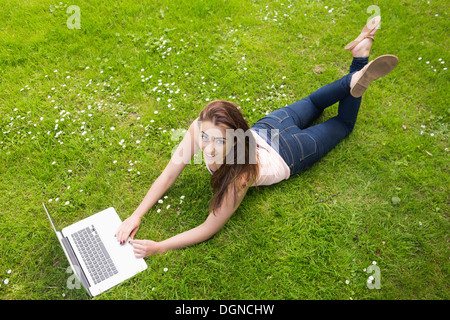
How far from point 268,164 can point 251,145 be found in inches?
18.0

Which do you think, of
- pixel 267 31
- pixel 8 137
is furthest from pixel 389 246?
pixel 8 137

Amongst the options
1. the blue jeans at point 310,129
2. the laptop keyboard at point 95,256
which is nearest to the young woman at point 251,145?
the blue jeans at point 310,129

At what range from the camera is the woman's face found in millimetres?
2381

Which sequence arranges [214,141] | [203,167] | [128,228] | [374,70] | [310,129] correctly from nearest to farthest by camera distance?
1. [214,141]
2. [374,70]
3. [128,228]
4. [310,129]
5. [203,167]

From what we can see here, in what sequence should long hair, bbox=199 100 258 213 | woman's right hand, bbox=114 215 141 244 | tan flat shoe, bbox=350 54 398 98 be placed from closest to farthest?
long hair, bbox=199 100 258 213 → tan flat shoe, bbox=350 54 398 98 → woman's right hand, bbox=114 215 141 244

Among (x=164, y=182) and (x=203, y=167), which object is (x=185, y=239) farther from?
(x=203, y=167)

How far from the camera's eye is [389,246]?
304cm

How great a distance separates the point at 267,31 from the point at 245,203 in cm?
305

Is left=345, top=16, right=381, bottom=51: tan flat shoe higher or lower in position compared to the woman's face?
higher

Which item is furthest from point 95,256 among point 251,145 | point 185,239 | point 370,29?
point 370,29

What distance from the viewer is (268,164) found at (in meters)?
3.00

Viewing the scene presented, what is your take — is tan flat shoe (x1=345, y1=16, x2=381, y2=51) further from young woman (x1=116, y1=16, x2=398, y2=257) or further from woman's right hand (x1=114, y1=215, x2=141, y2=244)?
woman's right hand (x1=114, y1=215, x2=141, y2=244)

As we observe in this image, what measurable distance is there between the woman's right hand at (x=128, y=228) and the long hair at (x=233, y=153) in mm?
853

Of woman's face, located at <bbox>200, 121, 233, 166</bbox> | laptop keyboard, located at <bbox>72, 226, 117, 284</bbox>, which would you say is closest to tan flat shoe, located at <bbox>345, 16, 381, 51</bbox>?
woman's face, located at <bbox>200, 121, 233, 166</bbox>
